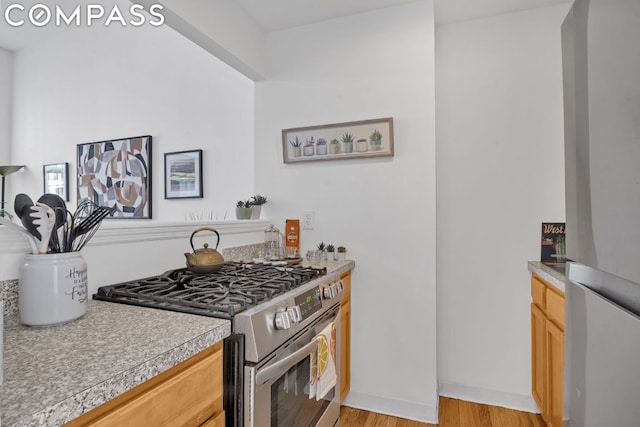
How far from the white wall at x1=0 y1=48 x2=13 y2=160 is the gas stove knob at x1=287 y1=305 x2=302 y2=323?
4108mm

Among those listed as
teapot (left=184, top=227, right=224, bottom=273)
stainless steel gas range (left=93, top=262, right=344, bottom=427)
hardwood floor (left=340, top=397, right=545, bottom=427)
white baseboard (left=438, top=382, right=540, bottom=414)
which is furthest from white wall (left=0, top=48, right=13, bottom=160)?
white baseboard (left=438, top=382, right=540, bottom=414)

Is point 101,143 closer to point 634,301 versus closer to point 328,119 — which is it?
point 328,119

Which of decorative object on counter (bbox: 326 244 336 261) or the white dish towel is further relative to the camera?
decorative object on counter (bbox: 326 244 336 261)

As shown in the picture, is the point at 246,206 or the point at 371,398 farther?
the point at 246,206

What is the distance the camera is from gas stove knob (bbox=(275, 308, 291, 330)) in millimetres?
1120

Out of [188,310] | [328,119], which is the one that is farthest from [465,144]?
[188,310]

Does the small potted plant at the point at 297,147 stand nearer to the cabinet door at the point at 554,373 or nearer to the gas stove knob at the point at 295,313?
the gas stove knob at the point at 295,313

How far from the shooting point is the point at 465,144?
88.4 inches

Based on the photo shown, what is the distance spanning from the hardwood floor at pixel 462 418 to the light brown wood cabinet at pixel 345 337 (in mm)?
137

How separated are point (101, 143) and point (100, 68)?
29.1 inches

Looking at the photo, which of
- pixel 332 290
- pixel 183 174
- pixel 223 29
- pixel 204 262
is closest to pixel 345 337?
pixel 332 290

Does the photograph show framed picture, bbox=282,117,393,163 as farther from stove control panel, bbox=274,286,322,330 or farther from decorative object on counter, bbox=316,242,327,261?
stove control panel, bbox=274,286,322,330

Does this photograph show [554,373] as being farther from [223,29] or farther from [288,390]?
[223,29]

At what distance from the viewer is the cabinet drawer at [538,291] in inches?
71.5
